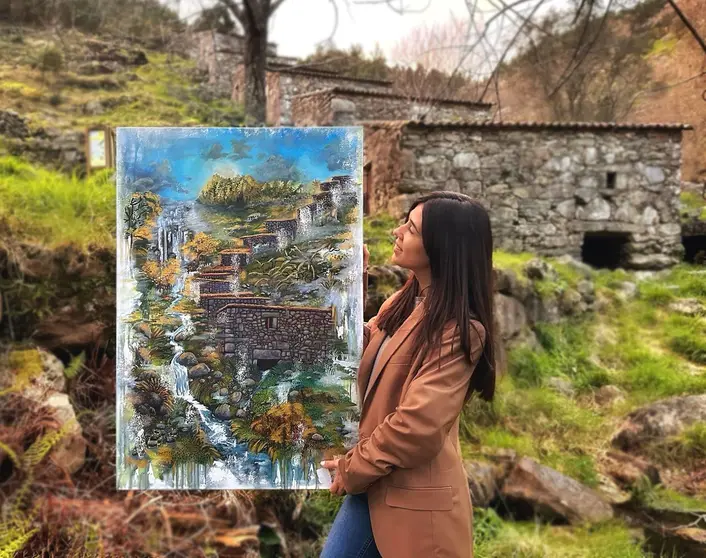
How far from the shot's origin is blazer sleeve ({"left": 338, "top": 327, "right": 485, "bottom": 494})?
1.37m

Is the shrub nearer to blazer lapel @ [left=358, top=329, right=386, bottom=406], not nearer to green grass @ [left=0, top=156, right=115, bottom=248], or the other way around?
green grass @ [left=0, top=156, right=115, bottom=248]

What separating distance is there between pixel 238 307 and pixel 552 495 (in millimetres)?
2757

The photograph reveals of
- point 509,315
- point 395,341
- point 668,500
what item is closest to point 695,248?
point 509,315

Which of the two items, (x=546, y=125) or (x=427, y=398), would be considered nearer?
(x=427, y=398)

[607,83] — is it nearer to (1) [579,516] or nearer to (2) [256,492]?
(1) [579,516]

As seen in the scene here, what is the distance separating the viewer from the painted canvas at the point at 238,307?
1724 mm

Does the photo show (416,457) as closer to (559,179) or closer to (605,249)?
(559,179)

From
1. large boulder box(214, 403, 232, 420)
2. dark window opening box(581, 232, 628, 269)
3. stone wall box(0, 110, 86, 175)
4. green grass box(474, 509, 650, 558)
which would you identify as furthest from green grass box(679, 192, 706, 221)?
stone wall box(0, 110, 86, 175)

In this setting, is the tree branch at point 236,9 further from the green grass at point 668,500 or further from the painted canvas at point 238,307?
the green grass at point 668,500

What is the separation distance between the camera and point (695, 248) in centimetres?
627

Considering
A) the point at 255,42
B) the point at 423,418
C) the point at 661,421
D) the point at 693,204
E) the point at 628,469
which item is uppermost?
the point at 255,42

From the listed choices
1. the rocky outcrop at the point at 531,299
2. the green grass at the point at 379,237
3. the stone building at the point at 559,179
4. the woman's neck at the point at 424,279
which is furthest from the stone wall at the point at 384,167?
the woman's neck at the point at 424,279

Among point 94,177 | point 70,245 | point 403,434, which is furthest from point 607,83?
point 403,434

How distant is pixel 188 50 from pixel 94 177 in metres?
9.89
